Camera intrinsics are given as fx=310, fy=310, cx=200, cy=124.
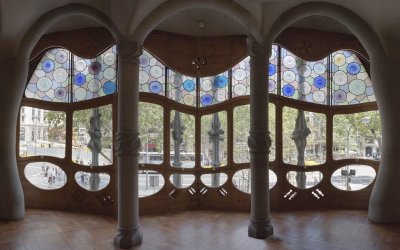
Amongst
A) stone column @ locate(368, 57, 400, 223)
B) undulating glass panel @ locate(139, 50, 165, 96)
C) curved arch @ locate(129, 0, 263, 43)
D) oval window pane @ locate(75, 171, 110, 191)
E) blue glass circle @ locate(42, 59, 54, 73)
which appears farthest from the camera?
blue glass circle @ locate(42, 59, 54, 73)

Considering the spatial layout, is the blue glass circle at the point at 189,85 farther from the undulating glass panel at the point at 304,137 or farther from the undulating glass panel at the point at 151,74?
the undulating glass panel at the point at 304,137

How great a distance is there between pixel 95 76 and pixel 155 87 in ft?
3.79

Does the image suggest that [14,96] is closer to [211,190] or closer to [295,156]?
[211,190]

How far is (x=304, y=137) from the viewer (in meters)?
6.12

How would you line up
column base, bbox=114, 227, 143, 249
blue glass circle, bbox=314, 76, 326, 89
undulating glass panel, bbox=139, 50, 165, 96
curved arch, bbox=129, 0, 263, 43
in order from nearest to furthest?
column base, bbox=114, 227, 143, 249 → curved arch, bbox=129, 0, 263, 43 → undulating glass panel, bbox=139, 50, 165, 96 → blue glass circle, bbox=314, 76, 326, 89

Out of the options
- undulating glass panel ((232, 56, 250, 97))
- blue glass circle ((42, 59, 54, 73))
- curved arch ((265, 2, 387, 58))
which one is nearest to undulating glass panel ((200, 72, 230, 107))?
undulating glass panel ((232, 56, 250, 97))

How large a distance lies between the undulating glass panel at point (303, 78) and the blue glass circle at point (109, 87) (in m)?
3.26

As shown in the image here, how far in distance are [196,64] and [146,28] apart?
1.96m

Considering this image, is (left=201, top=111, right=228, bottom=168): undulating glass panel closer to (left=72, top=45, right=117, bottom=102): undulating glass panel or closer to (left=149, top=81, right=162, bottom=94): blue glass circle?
(left=149, top=81, right=162, bottom=94): blue glass circle

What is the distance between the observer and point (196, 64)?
6.05 m

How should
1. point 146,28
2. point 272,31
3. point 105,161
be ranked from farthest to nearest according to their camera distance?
1. point 105,161
2. point 272,31
3. point 146,28

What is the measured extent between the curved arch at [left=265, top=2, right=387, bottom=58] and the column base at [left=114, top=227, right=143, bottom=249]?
327cm

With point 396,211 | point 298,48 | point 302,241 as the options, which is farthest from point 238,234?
point 298,48

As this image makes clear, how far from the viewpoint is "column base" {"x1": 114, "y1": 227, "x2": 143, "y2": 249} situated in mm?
4020
